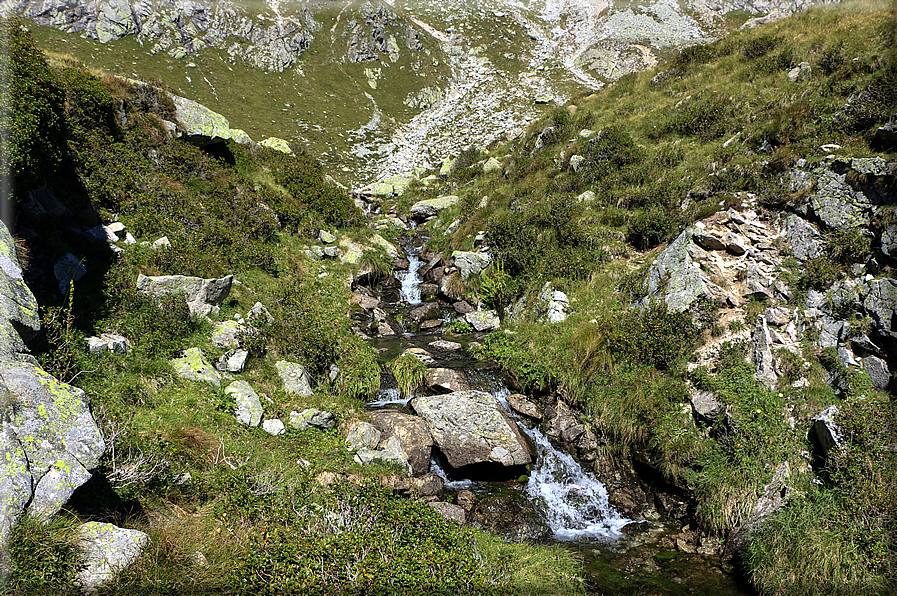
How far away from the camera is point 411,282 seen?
20953mm

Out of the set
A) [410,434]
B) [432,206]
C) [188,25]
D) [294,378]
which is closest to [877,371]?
[410,434]

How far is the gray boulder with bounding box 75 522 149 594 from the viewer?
429 cm

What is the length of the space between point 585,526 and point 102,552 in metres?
8.66

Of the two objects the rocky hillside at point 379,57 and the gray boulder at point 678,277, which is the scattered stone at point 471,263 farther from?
the rocky hillside at point 379,57

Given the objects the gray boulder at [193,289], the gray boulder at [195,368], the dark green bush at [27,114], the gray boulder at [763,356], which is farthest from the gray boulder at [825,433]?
the dark green bush at [27,114]

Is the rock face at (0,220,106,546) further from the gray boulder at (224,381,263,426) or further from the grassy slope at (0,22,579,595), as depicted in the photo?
the gray boulder at (224,381,263,426)

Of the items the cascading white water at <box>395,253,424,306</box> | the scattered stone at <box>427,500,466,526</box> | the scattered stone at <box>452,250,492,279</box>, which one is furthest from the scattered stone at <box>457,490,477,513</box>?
the cascading white water at <box>395,253,424,306</box>

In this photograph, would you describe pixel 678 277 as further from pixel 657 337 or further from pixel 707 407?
pixel 707 407

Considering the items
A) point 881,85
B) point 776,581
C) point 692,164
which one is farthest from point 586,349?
point 881,85

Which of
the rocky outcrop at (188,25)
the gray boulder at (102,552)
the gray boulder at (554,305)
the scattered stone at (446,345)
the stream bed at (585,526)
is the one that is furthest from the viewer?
the rocky outcrop at (188,25)

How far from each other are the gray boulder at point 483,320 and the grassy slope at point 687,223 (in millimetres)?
832

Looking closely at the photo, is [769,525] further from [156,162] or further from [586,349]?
[156,162]

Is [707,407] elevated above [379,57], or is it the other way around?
[379,57]

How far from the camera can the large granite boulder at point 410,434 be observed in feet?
32.0
